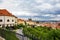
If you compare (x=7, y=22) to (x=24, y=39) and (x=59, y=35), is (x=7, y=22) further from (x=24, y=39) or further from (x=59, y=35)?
(x=24, y=39)

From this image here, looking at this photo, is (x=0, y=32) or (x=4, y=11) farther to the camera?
(x=4, y=11)

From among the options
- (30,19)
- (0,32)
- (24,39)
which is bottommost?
(30,19)

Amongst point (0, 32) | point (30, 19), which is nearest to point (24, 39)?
point (0, 32)

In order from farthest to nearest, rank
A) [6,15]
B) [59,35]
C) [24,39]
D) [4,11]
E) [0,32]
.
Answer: [4,11], [6,15], [59,35], [0,32], [24,39]

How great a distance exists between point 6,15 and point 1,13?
5.73ft

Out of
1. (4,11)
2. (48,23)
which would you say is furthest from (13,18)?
(48,23)

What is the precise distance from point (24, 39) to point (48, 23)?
1578 inches

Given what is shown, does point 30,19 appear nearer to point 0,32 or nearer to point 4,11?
point 4,11

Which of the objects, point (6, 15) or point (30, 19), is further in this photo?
point (30, 19)

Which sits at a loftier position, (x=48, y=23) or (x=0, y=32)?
(x=0, y=32)

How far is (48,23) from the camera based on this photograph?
155 feet

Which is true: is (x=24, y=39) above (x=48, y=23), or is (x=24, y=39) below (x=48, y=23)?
above

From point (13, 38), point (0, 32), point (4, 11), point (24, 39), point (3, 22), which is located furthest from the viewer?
point (4, 11)

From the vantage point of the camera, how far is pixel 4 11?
5734 centimetres
